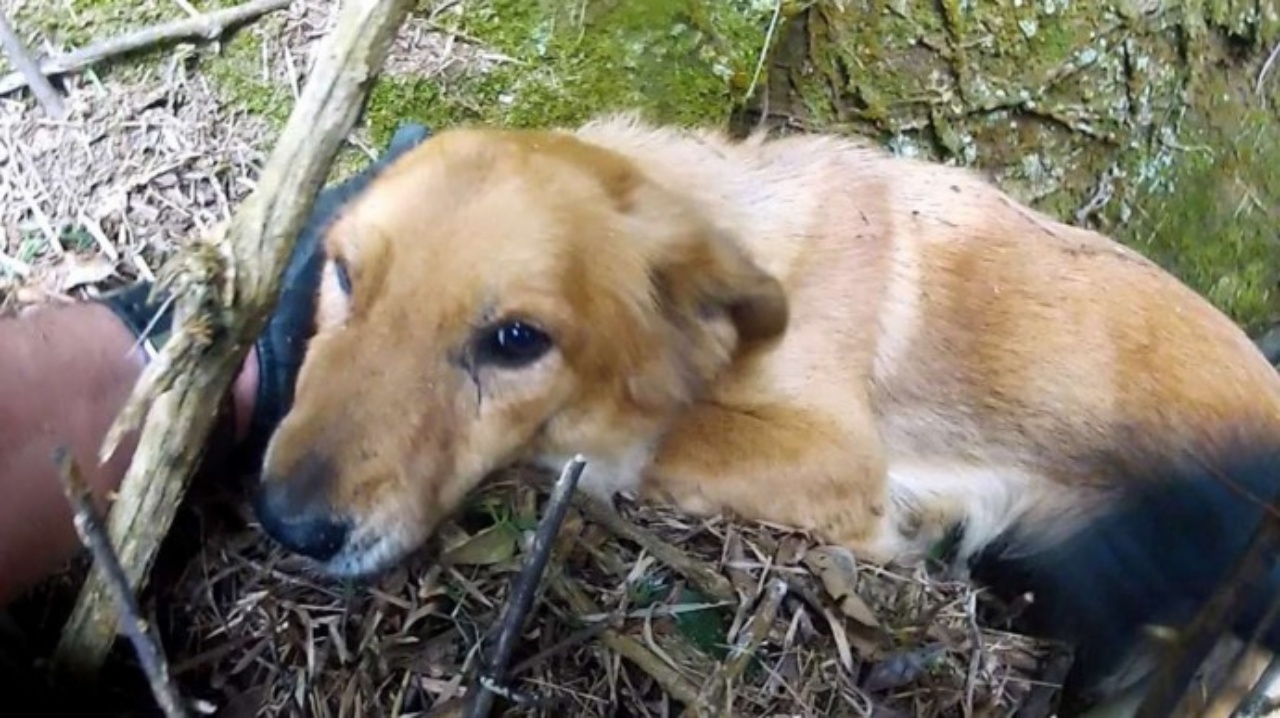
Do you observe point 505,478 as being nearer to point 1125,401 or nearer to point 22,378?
point 22,378

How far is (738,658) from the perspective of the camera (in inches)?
68.6

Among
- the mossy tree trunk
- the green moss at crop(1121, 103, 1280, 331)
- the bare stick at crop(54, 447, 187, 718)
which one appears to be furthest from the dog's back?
the bare stick at crop(54, 447, 187, 718)

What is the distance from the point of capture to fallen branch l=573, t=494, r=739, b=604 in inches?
74.7

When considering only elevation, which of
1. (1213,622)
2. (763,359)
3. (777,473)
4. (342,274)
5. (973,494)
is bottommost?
(973,494)

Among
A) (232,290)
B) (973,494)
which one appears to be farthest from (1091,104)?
(232,290)

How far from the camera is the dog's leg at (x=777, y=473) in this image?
2229 millimetres

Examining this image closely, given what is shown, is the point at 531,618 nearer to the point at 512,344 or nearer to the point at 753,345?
the point at 512,344

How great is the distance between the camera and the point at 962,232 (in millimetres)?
2494

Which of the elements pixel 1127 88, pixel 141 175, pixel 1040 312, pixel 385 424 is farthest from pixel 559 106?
pixel 1127 88

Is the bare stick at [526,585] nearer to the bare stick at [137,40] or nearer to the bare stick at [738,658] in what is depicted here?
the bare stick at [738,658]

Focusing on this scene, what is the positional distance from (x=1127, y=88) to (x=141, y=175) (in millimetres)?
2328

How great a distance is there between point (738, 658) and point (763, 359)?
2.22 ft

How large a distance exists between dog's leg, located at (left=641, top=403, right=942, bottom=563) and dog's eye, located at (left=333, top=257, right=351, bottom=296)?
0.61 meters

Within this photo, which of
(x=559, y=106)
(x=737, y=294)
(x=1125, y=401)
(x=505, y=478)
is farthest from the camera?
(x=559, y=106)
